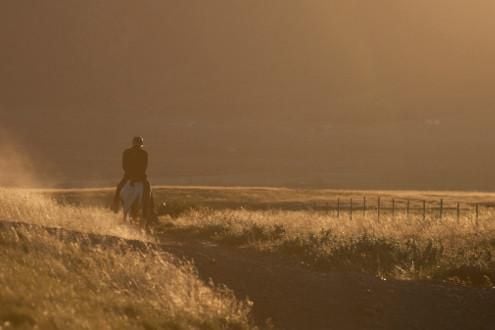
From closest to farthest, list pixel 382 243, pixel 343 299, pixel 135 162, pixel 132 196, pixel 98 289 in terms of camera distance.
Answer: pixel 98 289 → pixel 343 299 → pixel 382 243 → pixel 135 162 → pixel 132 196

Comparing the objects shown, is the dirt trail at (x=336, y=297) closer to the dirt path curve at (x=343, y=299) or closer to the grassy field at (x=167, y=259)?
the dirt path curve at (x=343, y=299)

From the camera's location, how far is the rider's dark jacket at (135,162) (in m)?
21.9

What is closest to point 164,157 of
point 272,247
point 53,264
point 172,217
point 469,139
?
point 469,139

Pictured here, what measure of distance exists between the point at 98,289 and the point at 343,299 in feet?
12.0

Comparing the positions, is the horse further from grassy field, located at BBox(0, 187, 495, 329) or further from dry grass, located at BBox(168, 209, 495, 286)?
dry grass, located at BBox(168, 209, 495, 286)

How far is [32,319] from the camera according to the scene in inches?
374

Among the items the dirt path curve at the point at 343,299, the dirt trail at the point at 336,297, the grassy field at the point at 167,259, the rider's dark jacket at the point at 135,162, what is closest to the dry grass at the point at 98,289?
the grassy field at the point at 167,259

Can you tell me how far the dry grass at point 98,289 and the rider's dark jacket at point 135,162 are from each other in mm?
7707

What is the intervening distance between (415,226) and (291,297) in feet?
43.3

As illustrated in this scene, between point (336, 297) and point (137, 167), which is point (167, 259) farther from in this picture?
point (137, 167)

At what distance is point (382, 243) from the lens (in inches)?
833

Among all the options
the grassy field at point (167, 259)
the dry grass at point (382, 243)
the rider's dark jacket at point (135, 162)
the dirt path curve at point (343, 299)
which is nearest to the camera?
the grassy field at point (167, 259)

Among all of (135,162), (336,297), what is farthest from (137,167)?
(336,297)

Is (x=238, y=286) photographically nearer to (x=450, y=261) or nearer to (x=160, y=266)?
(x=160, y=266)
